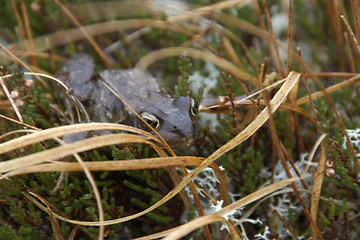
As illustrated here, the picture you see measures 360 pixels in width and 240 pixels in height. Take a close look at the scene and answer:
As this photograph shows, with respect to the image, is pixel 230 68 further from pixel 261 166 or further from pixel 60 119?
pixel 60 119

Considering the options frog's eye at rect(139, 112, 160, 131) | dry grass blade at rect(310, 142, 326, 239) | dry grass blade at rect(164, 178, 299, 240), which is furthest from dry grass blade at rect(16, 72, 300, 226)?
frog's eye at rect(139, 112, 160, 131)

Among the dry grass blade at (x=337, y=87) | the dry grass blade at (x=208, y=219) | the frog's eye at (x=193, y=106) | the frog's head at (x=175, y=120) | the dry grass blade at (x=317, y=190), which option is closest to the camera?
the dry grass blade at (x=208, y=219)

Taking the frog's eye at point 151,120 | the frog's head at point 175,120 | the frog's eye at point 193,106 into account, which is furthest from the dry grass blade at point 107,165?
the frog's eye at point 193,106

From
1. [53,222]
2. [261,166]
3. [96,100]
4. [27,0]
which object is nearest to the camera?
[53,222]

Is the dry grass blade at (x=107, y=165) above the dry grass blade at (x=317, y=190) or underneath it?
above

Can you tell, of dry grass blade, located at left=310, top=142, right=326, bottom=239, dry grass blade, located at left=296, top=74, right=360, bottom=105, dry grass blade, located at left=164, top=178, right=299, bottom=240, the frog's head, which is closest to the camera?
dry grass blade, located at left=164, top=178, right=299, bottom=240

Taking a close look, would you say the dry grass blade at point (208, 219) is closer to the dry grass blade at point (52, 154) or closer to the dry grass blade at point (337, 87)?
the dry grass blade at point (52, 154)

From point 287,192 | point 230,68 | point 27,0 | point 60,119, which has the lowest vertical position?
point 287,192

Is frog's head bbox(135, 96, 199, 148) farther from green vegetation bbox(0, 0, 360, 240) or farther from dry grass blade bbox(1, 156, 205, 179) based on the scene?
dry grass blade bbox(1, 156, 205, 179)

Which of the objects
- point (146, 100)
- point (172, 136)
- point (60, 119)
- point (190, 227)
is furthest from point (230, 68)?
point (190, 227)
